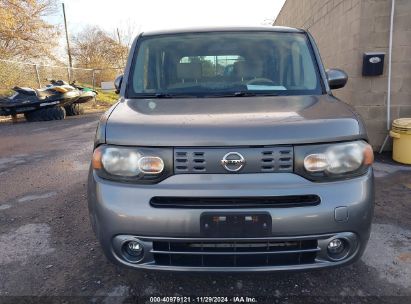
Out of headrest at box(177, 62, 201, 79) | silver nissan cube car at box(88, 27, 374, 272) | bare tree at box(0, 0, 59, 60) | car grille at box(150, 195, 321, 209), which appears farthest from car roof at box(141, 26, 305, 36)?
bare tree at box(0, 0, 59, 60)

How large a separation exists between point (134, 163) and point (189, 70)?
130 cm

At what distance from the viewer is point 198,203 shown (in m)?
1.93

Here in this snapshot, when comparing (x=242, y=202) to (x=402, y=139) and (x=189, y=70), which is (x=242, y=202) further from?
(x=402, y=139)

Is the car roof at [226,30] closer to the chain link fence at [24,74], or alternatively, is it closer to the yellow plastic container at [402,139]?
the yellow plastic container at [402,139]

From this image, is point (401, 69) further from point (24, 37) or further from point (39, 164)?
point (24, 37)

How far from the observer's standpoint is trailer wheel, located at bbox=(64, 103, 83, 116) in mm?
14074

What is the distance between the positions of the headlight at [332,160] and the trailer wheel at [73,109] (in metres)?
13.6

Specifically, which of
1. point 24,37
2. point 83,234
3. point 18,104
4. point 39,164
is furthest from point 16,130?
point 24,37

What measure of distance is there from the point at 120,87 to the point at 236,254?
71.9 inches

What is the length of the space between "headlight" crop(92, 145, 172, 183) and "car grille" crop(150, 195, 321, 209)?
0.15 metres

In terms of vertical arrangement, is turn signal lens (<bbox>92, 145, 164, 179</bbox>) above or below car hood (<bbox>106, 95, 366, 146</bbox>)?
below

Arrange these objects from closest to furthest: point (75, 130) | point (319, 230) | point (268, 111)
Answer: point (319, 230)
point (268, 111)
point (75, 130)

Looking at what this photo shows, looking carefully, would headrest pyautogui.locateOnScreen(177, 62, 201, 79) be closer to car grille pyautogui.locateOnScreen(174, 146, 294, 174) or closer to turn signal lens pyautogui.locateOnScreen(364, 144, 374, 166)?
car grille pyautogui.locateOnScreen(174, 146, 294, 174)

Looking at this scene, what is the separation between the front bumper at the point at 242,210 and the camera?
6.20 ft
